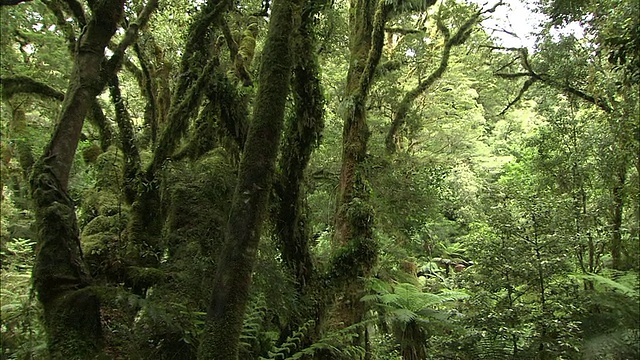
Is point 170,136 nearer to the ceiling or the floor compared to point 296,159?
nearer to the ceiling

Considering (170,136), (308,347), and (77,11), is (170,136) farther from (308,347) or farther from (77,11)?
(308,347)

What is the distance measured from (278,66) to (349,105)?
374cm

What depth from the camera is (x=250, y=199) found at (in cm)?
308

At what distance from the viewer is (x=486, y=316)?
6.13m

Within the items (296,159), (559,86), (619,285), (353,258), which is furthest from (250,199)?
(559,86)

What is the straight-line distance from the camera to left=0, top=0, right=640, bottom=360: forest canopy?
10.8ft

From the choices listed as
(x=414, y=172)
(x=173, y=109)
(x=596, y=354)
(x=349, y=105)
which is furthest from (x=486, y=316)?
(x=173, y=109)

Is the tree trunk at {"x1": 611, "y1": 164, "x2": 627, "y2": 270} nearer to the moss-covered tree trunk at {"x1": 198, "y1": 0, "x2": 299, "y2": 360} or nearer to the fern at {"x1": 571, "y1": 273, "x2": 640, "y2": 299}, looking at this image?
the fern at {"x1": 571, "y1": 273, "x2": 640, "y2": 299}

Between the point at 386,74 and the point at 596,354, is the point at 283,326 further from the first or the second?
the point at 386,74

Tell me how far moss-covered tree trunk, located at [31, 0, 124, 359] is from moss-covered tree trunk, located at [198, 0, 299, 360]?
994mm

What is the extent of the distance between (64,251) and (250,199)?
5.05 feet

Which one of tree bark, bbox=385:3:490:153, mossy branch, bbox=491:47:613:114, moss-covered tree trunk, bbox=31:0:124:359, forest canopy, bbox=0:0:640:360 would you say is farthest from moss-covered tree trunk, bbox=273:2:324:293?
mossy branch, bbox=491:47:613:114

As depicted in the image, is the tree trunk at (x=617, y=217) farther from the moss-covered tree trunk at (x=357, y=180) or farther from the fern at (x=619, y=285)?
the moss-covered tree trunk at (x=357, y=180)

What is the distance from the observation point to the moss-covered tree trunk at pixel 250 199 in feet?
9.26
